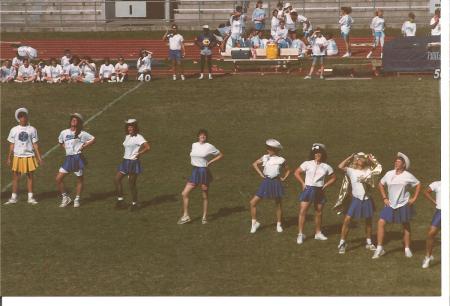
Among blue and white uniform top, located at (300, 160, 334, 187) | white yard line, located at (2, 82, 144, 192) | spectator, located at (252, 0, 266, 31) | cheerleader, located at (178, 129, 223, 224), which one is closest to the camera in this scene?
blue and white uniform top, located at (300, 160, 334, 187)

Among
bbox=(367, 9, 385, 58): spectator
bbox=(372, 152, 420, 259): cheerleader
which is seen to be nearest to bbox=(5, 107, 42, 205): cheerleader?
bbox=(372, 152, 420, 259): cheerleader

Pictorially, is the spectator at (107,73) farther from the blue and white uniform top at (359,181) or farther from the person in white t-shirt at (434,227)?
the person in white t-shirt at (434,227)

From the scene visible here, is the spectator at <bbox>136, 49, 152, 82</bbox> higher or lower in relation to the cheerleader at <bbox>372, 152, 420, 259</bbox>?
higher

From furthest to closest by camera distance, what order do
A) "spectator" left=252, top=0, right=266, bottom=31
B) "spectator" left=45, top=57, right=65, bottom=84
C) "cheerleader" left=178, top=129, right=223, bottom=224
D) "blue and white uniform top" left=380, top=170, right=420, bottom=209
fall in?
"spectator" left=252, top=0, right=266, bottom=31 < "spectator" left=45, top=57, right=65, bottom=84 < "cheerleader" left=178, top=129, right=223, bottom=224 < "blue and white uniform top" left=380, top=170, right=420, bottom=209

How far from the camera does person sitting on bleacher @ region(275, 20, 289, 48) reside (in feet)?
119

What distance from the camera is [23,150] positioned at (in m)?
19.2

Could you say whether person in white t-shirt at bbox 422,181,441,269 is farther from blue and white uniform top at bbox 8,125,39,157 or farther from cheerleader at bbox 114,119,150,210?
blue and white uniform top at bbox 8,125,39,157

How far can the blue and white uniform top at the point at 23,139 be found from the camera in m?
19.1

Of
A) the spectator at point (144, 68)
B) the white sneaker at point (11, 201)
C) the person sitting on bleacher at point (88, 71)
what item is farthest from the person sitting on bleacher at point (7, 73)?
the white sneaker at point (11, 201)

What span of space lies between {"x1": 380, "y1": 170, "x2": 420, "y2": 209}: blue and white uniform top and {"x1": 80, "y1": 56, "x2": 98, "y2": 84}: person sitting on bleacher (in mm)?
20210

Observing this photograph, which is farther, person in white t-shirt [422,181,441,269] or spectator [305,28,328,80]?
spectator [305,28,328,80]

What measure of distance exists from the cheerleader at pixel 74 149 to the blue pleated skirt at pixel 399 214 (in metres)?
6.76

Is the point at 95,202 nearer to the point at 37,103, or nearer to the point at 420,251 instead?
the point at 420,251

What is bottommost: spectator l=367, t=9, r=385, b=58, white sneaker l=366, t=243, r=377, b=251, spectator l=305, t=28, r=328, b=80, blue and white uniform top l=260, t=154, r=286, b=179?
white sneaker l=366, t=243, r=377, b=251
